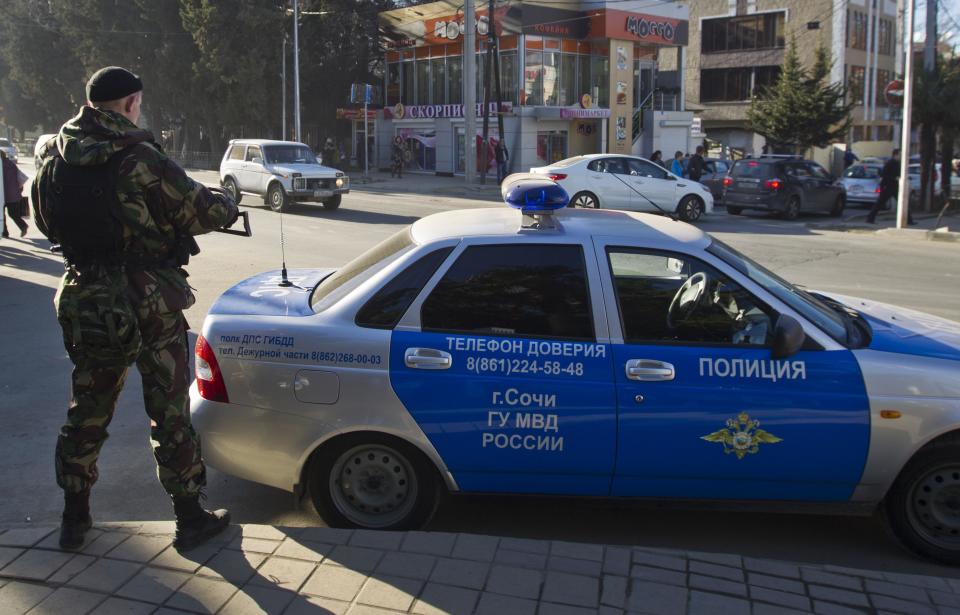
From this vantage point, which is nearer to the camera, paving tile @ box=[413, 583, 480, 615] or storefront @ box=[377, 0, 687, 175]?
paving tile @ box=[413, 583, 480, 615]

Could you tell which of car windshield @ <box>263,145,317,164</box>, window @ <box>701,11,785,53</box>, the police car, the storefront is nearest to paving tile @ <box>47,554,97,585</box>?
the police car

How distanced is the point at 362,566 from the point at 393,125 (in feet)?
139

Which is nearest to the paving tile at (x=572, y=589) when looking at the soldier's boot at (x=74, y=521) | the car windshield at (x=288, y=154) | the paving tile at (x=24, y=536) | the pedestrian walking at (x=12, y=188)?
the soldier's boot at (x=74, y=521)

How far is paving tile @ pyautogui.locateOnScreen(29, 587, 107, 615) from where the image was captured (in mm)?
3170

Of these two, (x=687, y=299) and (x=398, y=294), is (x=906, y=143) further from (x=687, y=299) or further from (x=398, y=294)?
(x=398, y=294)

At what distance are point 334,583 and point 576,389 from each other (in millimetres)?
1369

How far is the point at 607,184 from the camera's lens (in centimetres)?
2000

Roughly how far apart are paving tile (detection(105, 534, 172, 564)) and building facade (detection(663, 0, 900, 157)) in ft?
163

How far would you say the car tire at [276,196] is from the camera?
20500 millimetres

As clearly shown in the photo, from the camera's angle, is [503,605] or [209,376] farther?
[209,376]

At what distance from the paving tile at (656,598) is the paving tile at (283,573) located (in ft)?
4.24

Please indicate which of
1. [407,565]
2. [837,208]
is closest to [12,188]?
[407,565]

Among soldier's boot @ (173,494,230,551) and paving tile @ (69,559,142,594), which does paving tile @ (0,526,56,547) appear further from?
soldier's boot @ (173,494,230,551)

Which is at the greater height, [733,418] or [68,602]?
[733,418]
